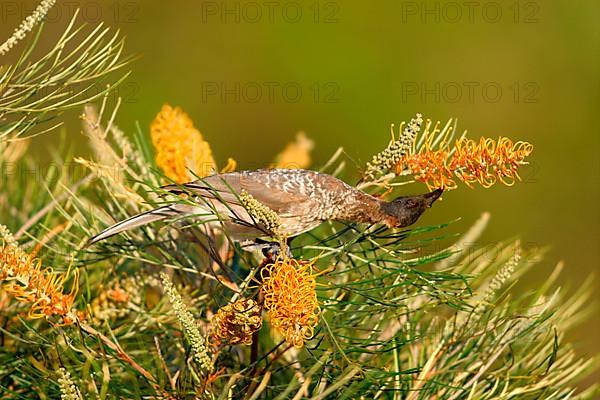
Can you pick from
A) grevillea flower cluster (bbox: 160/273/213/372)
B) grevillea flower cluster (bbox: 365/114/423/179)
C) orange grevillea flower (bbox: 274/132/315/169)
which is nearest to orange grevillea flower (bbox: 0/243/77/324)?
grevillea flower cluster (bbox: 160/273/213/372)

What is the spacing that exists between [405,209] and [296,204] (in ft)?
0.22

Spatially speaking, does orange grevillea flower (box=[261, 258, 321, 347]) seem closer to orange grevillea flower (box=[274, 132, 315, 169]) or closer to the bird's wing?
the bird's wing

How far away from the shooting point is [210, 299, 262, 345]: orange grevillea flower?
426 mm

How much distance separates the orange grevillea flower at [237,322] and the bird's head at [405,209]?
0.36ft

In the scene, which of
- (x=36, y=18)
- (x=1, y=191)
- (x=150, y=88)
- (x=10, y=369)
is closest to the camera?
(x=36, y=18)

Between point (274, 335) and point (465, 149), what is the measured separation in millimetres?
194

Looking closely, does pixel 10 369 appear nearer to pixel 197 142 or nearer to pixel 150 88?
pixel 197 142

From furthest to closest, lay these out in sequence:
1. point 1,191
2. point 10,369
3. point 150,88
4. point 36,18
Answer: point 150,88 → point 1,191 → point 10,369 → point 36,18

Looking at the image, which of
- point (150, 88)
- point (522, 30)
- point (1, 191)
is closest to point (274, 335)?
point (1, 191)

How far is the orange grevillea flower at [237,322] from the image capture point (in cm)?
43

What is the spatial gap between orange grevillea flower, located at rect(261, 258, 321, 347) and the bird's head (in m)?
Answer: 0.09

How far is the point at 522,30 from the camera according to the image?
174 centimetres

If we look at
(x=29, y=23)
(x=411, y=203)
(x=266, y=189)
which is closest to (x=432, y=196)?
(x=411, y=203)

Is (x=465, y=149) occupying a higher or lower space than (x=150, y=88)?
higher
